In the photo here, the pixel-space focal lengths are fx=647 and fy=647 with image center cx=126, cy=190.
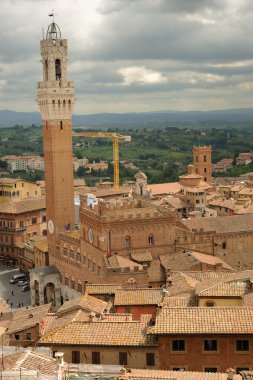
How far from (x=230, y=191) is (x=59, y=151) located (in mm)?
41992

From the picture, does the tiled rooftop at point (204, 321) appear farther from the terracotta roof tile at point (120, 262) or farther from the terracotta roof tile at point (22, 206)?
the terracotta roof tile at point (22, 206)

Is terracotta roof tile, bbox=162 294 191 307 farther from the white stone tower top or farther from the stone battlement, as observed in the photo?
the white stone tower top

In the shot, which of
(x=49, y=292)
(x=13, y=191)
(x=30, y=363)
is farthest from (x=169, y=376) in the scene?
(x=13, y=191)

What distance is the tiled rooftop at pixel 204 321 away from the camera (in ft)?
78.6

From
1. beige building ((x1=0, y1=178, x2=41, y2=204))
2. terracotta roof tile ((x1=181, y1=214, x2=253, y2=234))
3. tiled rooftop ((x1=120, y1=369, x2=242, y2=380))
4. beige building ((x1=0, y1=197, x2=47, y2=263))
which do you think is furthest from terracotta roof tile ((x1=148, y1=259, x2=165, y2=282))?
beige building ((x1=0, y1=178, x2=41, y2=204))

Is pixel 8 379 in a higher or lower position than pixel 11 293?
higher

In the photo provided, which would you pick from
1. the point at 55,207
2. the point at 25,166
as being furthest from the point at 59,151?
the point at 25,166

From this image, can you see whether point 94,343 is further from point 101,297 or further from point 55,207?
point 55,207

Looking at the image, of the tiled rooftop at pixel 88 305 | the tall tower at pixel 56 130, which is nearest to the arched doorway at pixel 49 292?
the tall tower at pixel 56 130

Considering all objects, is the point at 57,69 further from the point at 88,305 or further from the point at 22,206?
the point at 88,305

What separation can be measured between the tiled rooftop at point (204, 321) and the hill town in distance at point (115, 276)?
40 millimetres

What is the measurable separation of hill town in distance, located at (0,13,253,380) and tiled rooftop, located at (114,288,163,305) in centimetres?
6

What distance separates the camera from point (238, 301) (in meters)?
29.5

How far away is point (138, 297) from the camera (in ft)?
109
